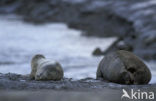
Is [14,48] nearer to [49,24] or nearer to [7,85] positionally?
[49,24]

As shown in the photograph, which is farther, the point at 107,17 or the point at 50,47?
the point at 107,17

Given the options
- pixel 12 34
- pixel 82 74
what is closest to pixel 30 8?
pixel 12 34

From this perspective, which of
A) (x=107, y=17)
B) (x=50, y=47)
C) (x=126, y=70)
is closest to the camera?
(x=126, y=70)

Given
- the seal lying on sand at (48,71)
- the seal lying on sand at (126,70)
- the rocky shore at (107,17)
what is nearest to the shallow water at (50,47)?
the rocky shore at (107,17)

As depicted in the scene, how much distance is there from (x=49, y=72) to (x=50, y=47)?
9627 millimetres

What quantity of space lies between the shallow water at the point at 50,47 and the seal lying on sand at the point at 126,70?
7.58 ft

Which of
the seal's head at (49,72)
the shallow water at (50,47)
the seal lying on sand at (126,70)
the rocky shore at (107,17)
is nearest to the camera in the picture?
the seal's head at (49,72)

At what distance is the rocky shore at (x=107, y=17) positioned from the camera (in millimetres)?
12820

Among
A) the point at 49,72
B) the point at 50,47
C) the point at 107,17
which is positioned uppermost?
the point at 107,17

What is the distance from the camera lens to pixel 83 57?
1227 cm

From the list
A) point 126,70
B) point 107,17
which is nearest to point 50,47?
point 107,17

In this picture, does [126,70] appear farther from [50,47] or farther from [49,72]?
[50,47]

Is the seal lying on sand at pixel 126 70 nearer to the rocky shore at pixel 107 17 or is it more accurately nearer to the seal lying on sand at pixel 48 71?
the seal lying on sand at pixel 48 71

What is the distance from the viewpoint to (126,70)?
16.9 ft
